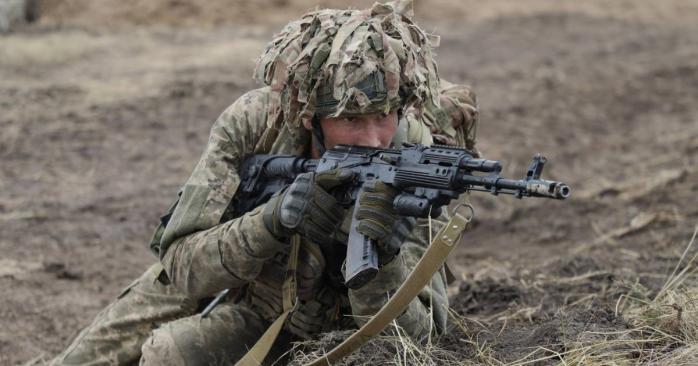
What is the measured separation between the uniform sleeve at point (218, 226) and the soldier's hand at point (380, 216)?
1.28ft

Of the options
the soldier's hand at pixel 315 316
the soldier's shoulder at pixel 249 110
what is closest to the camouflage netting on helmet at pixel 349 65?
the soldier's shoulder at pixel 249 110

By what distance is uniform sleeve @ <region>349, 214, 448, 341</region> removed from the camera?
13.6 feet

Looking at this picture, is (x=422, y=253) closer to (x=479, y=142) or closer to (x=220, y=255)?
(x=220, y=255)

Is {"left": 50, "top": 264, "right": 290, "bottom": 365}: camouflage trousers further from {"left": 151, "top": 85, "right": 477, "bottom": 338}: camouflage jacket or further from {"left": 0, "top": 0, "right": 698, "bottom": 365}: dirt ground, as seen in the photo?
{"left": 0, "top": 0, "right": 698, "bottom": 365}: dirt ground

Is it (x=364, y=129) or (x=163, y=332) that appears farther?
(x=163, y=332)

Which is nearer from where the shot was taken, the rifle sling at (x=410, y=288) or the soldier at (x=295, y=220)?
the rifle sling at (x=410, y=288)

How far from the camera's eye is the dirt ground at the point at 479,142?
19.4ft

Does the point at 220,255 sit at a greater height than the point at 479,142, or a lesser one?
greater

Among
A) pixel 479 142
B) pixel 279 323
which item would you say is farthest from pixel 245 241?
pixel 479 142

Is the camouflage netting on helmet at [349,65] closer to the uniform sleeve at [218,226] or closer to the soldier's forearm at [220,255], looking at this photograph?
the uniform sleeve at [218,226]

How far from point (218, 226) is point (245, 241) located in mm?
244

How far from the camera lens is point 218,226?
14.0 ft

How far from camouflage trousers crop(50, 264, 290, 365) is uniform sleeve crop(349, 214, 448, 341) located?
584 mm

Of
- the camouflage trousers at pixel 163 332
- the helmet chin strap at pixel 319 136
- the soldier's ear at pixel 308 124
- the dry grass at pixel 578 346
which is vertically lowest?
the camouflage trousers at pixel 163 332
